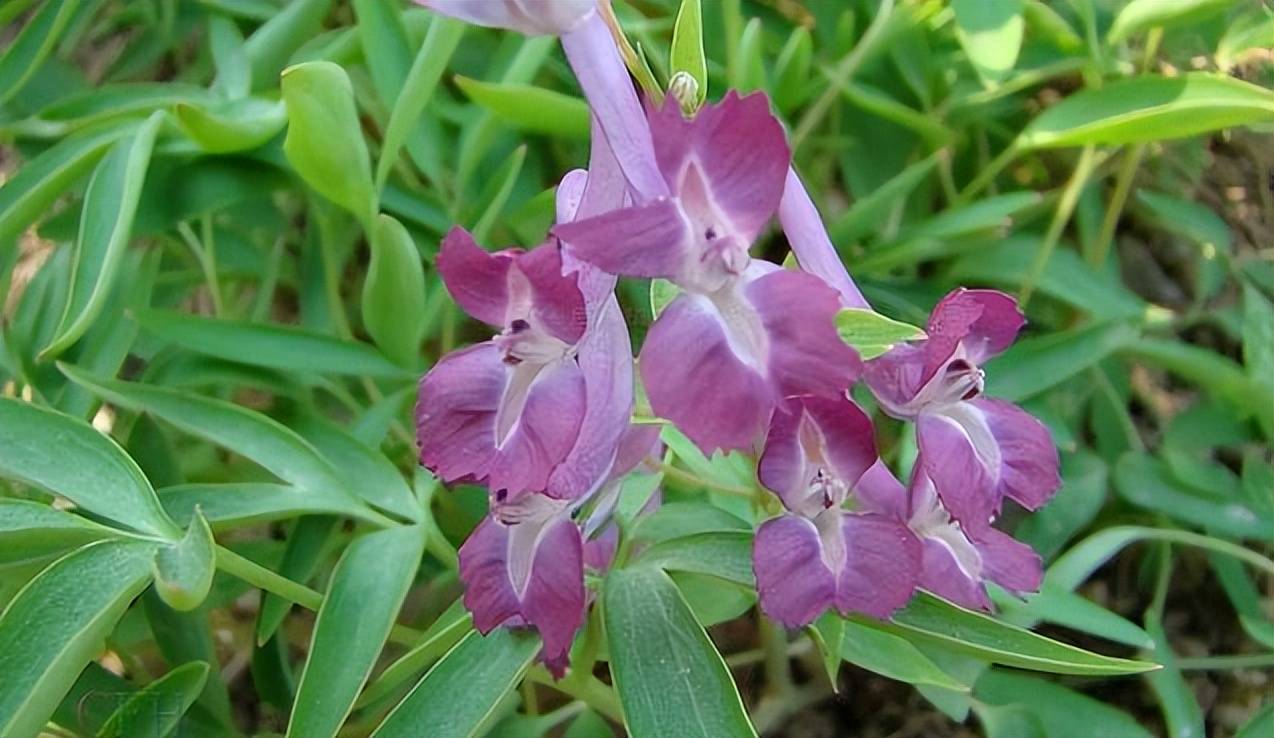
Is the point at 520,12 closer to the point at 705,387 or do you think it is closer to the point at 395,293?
the point at 705,387

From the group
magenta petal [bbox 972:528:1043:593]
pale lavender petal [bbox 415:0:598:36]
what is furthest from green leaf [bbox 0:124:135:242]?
magenta petal [bbox 972:528:1043:593]

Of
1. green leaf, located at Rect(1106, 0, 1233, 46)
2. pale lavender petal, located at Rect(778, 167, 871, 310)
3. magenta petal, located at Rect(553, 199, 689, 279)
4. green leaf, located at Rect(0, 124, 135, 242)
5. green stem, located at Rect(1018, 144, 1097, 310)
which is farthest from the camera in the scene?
green stem, located at Rect(1018, 144, 1097, 310)

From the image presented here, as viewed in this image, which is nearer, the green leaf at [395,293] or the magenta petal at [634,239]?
the magenta petal at [634,239]

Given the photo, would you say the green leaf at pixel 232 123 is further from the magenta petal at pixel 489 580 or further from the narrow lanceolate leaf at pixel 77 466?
the magenta petal at pixel 489 580

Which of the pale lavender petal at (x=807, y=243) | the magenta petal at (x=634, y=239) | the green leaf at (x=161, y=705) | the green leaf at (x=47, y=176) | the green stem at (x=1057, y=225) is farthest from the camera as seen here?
the green stem at (x=1057, y=225)

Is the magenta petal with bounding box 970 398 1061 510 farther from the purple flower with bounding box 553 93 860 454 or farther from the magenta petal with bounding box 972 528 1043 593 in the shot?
the purple flower with bounding box 553 93 860 454

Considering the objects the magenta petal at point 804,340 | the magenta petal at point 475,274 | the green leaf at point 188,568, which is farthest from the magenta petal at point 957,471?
the green leaf at point 188,568
